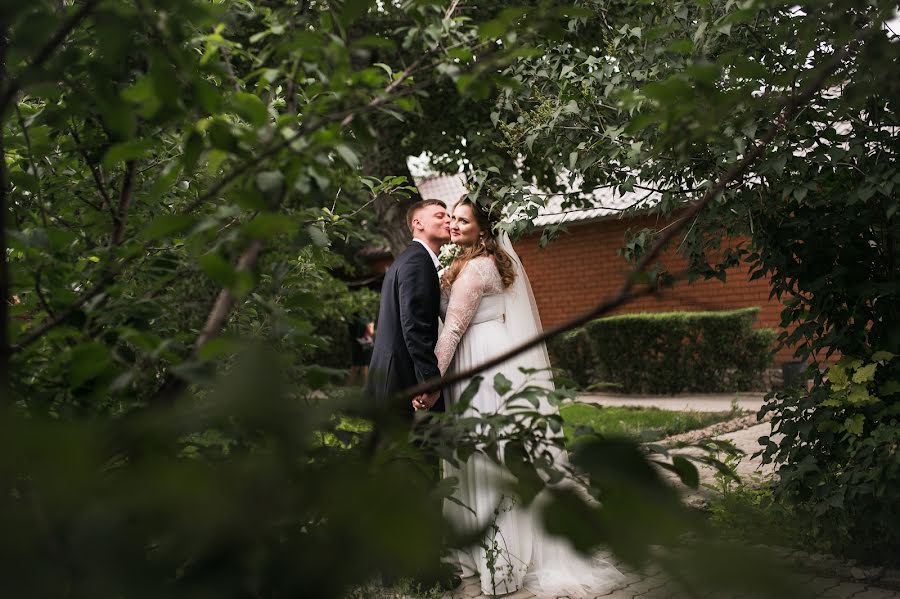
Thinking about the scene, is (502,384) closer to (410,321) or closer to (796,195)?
(796,195)

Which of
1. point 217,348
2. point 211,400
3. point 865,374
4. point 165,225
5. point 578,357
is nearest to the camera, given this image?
point 211,400

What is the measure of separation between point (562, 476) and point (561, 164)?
12.1 feet

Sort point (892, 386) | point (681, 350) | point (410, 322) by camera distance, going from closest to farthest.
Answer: point (892, 386) < point (410, 322) < point (681, 350)

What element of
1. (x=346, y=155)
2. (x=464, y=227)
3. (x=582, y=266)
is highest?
(x=582, y=266)

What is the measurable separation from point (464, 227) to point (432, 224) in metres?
0.26

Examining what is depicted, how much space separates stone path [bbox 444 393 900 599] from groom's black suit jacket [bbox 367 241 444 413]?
119 cm

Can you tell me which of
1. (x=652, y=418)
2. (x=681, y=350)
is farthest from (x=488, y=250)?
(x=681, y=350)

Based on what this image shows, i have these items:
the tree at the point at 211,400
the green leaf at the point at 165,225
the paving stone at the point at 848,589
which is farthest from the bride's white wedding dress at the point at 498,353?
the green leaf at the point at 165,225

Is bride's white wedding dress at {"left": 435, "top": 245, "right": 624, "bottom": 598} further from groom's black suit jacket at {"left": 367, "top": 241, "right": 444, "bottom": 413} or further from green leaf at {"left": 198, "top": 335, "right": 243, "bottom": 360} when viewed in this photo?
green leaf at {"left": 198, "top": 335, "right": 243, "bottom": 360}

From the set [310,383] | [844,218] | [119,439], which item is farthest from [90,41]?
[844,218]

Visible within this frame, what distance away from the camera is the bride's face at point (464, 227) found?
4.98 m

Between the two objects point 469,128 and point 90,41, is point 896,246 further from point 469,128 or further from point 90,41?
point 469,128

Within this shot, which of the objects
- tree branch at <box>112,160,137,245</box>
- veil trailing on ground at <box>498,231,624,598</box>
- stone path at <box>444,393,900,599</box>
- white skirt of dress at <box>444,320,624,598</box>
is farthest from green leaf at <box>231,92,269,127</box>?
white skirt of dress at <box>444,320,624,598</box>

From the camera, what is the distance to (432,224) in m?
5.15
